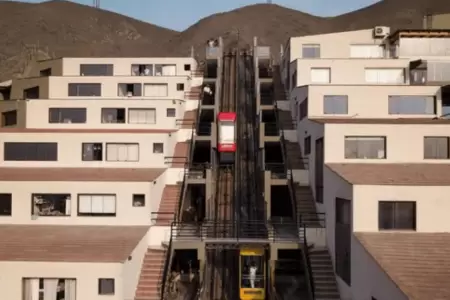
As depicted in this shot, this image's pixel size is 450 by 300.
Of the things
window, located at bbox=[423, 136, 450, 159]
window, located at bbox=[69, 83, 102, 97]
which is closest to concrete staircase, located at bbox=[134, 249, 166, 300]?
window, located at bbox=[423, 136, 450, 159]

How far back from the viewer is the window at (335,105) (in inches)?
1396

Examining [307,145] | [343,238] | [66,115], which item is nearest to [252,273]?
[343,238]

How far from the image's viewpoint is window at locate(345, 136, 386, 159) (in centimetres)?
2838

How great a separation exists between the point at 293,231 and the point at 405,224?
26.1ft

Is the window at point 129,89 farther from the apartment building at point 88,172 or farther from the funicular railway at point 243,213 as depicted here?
the funicular railway at point 243,213

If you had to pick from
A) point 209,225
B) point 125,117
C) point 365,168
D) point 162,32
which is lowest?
point 209,225

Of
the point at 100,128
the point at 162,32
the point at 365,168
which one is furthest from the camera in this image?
the point at 162,32

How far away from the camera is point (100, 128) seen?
4162 centimetres

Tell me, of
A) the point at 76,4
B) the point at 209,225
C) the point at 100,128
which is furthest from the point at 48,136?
the point at 76,4

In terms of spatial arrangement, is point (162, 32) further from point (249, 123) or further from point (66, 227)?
point (66, 227)

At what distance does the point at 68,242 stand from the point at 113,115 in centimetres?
1904

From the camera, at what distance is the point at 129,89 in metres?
48.4

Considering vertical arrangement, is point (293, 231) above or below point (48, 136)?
below

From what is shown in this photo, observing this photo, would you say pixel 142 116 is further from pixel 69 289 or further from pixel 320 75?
pixel 69 289
